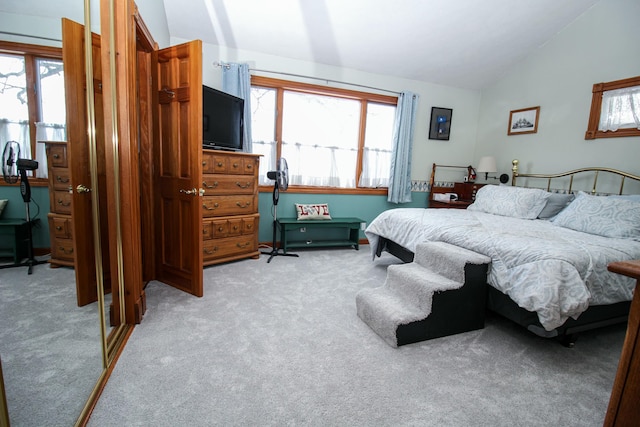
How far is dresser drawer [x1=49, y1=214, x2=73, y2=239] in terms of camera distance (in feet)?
4.12

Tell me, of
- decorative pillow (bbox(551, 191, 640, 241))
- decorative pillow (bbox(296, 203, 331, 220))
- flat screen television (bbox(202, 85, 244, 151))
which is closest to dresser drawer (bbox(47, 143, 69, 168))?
flat screen television (bbox(202, 85, 244, 151))

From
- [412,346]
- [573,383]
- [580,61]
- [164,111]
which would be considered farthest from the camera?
[580,61]

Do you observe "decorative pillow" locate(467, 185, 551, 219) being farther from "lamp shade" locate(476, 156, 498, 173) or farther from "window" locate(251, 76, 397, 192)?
"window" locate(251, 76, 397, 192)

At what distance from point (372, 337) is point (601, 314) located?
4.98 ft

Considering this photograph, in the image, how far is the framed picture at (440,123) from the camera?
4.75m

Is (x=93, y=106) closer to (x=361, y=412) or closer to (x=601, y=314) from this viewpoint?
(x=361, y=412)

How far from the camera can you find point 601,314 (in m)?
2.02

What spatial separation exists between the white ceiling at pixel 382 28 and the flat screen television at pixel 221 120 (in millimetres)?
849

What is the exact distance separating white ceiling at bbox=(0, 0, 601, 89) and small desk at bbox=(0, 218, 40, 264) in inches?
119

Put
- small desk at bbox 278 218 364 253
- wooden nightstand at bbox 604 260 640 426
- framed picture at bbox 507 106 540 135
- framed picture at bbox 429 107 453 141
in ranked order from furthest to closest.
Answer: framed picture at bbox 429 107 453 141 → framed picture at bbox 507 106 540 135 → small desk at bbox 278 218 364 253 → wooden nightstand at bbox 604 260 640 426

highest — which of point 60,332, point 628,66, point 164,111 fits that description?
point 628,66

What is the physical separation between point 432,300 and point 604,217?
1804 millimetres

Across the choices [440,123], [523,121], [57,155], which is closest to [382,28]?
[440,123]

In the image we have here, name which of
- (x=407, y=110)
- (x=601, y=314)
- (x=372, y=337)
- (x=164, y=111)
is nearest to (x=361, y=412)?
(x=372, y=337)
